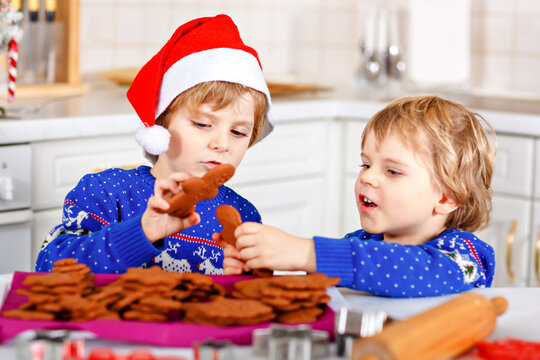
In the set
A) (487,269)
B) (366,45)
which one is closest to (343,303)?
(487,269)

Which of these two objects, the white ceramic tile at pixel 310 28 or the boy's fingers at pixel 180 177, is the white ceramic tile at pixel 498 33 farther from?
the boy's fingers at pixel 180 177

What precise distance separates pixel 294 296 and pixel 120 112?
4.47 feet

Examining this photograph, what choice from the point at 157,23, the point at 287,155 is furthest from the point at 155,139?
the point at 157,23

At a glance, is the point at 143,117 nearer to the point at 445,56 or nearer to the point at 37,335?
the point at 37,335

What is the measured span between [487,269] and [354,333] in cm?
43

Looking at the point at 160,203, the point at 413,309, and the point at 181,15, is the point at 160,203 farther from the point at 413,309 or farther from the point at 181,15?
the point at 181,15

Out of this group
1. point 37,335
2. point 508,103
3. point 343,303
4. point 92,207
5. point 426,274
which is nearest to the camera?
point 37,335

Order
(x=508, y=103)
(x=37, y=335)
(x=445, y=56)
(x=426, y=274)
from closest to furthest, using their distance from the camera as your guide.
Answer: (x=37, y=335) < (x=426, y=274) < (x=508, y=103) < (x=445, y=56)

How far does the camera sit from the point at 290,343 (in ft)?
2.21

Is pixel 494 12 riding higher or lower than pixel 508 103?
Answer: higher

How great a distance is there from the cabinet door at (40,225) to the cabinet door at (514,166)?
3.90ft

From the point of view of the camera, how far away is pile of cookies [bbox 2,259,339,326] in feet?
2.47

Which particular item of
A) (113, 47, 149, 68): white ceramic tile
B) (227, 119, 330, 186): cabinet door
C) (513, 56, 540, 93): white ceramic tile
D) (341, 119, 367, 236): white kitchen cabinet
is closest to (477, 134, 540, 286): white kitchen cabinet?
(341, 119, 367, 236): white kitchen cabinet

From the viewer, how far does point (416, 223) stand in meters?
1.17
